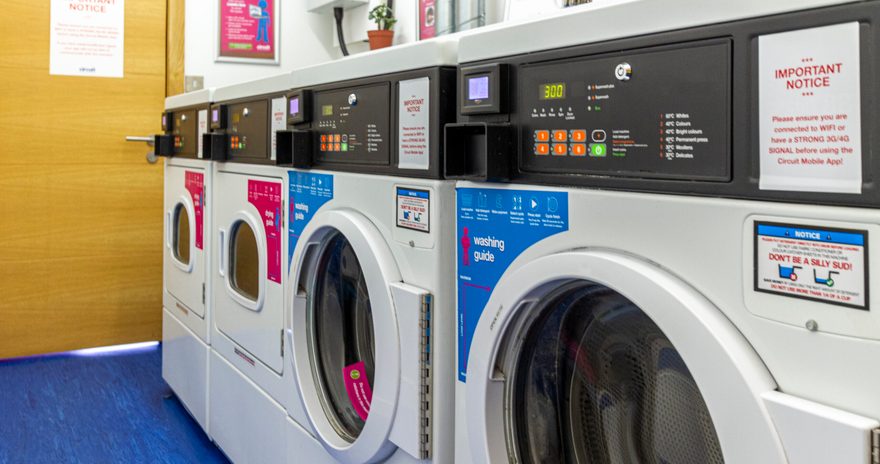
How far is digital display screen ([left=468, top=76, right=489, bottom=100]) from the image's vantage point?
108 centimetres

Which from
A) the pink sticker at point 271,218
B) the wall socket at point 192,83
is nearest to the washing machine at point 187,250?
the pink sticker at point 271,218

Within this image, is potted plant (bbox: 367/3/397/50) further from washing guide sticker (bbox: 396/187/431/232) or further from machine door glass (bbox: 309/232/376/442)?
washing guide sticker (bbox: 396/187/431/232)

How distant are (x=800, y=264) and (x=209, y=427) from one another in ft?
7.27

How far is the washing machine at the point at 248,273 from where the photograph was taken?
1904mm

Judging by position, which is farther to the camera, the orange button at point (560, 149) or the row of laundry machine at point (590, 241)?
the orange button at point (560, 149)

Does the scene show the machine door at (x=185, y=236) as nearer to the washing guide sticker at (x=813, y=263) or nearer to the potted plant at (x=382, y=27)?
the potted plant at (x=382, y=27)

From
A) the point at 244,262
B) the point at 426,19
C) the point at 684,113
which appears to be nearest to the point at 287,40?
the point at 426,19

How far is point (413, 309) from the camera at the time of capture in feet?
4.10

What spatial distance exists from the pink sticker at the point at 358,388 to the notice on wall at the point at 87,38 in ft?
8.62

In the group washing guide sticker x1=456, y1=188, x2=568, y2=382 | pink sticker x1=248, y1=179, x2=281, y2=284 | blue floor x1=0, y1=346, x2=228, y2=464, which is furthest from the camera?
blue floor x1=0, y1=346, x2=228, y2=464

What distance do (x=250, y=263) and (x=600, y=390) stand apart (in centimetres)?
135

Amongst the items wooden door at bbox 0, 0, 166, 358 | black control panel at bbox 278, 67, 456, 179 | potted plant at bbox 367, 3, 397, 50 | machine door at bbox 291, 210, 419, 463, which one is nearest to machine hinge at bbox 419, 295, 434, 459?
machine door at bbox 291, 210, 419, 463

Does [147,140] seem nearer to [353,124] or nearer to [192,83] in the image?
[192,83]

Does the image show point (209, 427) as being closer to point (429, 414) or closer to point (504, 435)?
point (429, 414)
